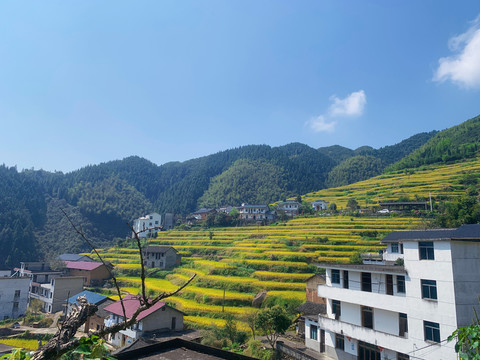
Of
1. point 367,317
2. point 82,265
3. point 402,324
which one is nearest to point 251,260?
point 367,317

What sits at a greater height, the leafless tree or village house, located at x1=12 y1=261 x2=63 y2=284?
the leafless tree

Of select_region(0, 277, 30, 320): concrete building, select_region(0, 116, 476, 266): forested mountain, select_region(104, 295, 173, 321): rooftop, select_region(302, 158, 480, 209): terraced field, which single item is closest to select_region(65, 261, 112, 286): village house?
select_region(0, 277, 30, 320): concrete building

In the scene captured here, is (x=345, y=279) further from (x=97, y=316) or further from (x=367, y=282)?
(x=97, y=316)

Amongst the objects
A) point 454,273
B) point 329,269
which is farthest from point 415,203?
point 454,273

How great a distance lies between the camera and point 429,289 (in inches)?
663

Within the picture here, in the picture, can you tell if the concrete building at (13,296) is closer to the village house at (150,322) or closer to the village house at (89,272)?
the village house at (89,272)

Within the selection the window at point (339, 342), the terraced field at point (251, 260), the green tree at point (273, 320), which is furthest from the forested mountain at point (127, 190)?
the window at point (339, 342)

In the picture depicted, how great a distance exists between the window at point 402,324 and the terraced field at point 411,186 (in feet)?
158

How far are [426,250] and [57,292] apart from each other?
45918 millimetres

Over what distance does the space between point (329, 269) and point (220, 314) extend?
1576cm

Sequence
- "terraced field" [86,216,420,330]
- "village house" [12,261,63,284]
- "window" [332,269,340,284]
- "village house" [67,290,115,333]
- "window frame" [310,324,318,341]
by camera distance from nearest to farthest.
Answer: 1. "window" [332,269,340,284]
2. "window frame" [310,324,318,341]
3. "village house" [67,290,115,333]
4. "terraced field" [86,216,420,330]
5. "village house" [12,261,63,284]

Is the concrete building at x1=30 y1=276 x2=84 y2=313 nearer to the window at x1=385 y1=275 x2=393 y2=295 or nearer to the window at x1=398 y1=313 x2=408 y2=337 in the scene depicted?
the window at x1=385 y1=275 x2=393 y2=295

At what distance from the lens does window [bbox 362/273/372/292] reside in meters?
20.3

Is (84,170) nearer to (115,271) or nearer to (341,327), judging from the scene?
(115,271)
